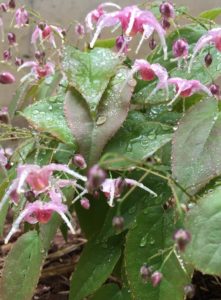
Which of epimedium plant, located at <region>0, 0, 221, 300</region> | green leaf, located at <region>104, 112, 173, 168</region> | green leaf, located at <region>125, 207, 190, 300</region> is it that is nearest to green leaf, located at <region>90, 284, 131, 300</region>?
epimedium plant, located at <region>0, 0, 221, 300</region>

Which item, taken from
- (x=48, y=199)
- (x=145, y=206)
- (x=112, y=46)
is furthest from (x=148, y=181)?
(x=112, y=46)

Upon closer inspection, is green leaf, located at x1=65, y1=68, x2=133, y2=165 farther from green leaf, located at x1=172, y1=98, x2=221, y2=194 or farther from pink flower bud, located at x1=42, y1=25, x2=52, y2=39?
pink flower bud, located at x1=42, y1=25, x2=52, y2=39

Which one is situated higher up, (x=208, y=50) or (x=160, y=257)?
(x=208, y=50)

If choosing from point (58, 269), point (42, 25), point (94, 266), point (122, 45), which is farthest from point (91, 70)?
point (58, 269)

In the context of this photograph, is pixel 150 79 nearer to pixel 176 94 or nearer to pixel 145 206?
pixel 176 94

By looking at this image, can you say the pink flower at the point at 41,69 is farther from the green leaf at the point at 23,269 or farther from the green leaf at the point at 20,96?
the green leaf at the point at 23,269

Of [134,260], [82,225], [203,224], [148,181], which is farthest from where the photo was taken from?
[82,225]

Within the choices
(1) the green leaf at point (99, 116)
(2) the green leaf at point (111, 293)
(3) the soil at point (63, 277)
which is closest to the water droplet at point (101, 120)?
(1) the green leaf at point (99, 116)
